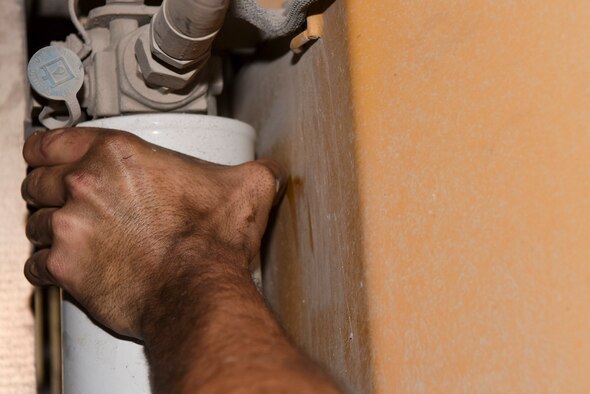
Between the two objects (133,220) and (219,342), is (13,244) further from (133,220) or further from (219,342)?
(219,342)

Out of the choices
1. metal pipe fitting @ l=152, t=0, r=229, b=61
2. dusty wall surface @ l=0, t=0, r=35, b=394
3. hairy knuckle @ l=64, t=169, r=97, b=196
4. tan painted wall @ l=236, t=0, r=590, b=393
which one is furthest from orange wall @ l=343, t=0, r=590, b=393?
dusty wall surface @ l=0, t=0, r=35, b=394

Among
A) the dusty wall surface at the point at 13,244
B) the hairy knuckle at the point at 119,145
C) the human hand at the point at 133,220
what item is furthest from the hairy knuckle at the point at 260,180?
the dusty wall surface at the point at 13,244

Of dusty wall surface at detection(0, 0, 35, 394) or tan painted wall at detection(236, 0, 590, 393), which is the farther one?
dusty wall surface at detection(0, 0, 35, 394)

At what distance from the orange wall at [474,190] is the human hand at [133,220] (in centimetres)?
Answer: 15

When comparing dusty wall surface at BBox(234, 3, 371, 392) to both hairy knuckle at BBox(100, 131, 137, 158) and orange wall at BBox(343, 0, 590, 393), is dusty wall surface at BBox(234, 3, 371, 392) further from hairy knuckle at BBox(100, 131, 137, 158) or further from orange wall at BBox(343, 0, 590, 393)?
hairy knuckle at BBox(100, 131, 137, 158)

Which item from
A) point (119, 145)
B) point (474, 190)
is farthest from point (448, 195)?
point (119, 145)

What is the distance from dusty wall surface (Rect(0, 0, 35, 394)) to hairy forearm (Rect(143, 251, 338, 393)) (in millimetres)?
309

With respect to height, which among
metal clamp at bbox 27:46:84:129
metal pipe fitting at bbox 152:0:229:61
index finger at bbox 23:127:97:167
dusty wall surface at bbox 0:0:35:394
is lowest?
dusty wall surface at bbox 0:0:35:394

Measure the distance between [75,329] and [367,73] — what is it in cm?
39

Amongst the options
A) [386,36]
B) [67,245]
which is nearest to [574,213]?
[386,36]

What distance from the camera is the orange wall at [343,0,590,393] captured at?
499mm

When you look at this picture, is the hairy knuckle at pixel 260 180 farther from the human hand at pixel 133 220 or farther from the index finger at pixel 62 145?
the index finger at pixel 62 145

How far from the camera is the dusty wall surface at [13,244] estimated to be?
3.09 ft

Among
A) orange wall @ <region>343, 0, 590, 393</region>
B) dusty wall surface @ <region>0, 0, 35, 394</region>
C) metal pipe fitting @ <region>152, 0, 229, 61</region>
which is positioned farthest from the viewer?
dusty wall surface @ <region>0, 0, 35, 394</region>
